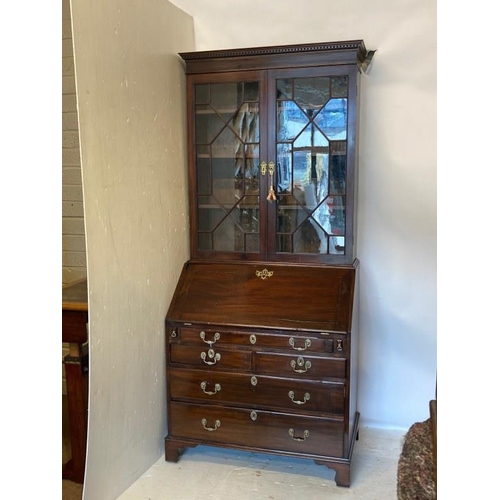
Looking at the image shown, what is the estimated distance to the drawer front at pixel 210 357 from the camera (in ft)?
7.82

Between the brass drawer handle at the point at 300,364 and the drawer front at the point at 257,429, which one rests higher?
the brass drawer handle at the point at 300,364

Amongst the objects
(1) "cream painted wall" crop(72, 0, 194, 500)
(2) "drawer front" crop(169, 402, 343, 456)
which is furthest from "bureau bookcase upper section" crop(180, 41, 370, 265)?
(2) "drawer front" crop(169, 402, 343, 456)

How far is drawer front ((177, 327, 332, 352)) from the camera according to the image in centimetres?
228

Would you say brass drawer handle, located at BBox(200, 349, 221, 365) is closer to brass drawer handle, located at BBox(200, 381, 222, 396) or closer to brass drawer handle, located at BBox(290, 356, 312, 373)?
brass drawer handle, located at BBox(200, 381, 222, 396)

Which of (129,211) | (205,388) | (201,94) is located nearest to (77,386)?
(205,388)

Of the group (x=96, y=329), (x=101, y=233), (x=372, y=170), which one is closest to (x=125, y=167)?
(x=101, y=233)

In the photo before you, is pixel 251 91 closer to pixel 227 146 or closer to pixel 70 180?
pixel 227 146

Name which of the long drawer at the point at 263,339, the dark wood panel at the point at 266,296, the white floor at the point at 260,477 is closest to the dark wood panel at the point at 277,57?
the dark wood panel at the point at 266,296

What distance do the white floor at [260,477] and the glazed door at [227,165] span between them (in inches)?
37.1

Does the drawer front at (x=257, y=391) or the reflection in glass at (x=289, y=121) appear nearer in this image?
the drawer front at (x=257, y=391)

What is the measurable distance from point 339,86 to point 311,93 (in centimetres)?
13

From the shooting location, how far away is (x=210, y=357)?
242 cm

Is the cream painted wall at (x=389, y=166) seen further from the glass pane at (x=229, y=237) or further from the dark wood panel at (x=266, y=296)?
the glass pane at (x=229, y=237)
